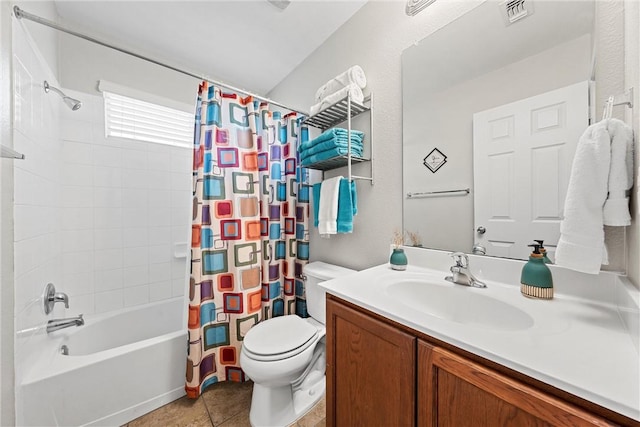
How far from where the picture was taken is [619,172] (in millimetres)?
609

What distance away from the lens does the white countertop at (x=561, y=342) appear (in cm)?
40

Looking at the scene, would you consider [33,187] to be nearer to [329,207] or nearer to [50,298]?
[50,298]

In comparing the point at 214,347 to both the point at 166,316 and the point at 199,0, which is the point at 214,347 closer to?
the point at 166,316

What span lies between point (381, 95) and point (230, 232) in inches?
49.8

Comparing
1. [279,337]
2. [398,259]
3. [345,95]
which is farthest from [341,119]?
[279,337]

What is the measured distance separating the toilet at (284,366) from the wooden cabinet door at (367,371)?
0.32 meters

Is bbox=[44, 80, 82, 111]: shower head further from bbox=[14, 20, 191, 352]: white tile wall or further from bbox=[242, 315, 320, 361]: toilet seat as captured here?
bbox=[242, 315, 320, 361]: toilet seat

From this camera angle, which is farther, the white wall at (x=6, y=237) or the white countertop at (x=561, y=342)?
the white wall at (x=6, y=237)

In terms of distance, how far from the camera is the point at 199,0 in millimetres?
1427

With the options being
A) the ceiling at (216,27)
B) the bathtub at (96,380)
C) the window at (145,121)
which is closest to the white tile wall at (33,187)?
the bathtub at (96,380)

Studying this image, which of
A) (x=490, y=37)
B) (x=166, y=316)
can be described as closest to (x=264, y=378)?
(x=166, y=316)

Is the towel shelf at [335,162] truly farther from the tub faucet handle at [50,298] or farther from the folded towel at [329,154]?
the tub faucet handle at [50,298]

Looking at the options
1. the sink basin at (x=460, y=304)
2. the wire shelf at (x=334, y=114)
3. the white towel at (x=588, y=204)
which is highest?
the wire shelf at (x=334, y=114)

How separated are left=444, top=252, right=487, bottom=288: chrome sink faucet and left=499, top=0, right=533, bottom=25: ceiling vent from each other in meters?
0.98
